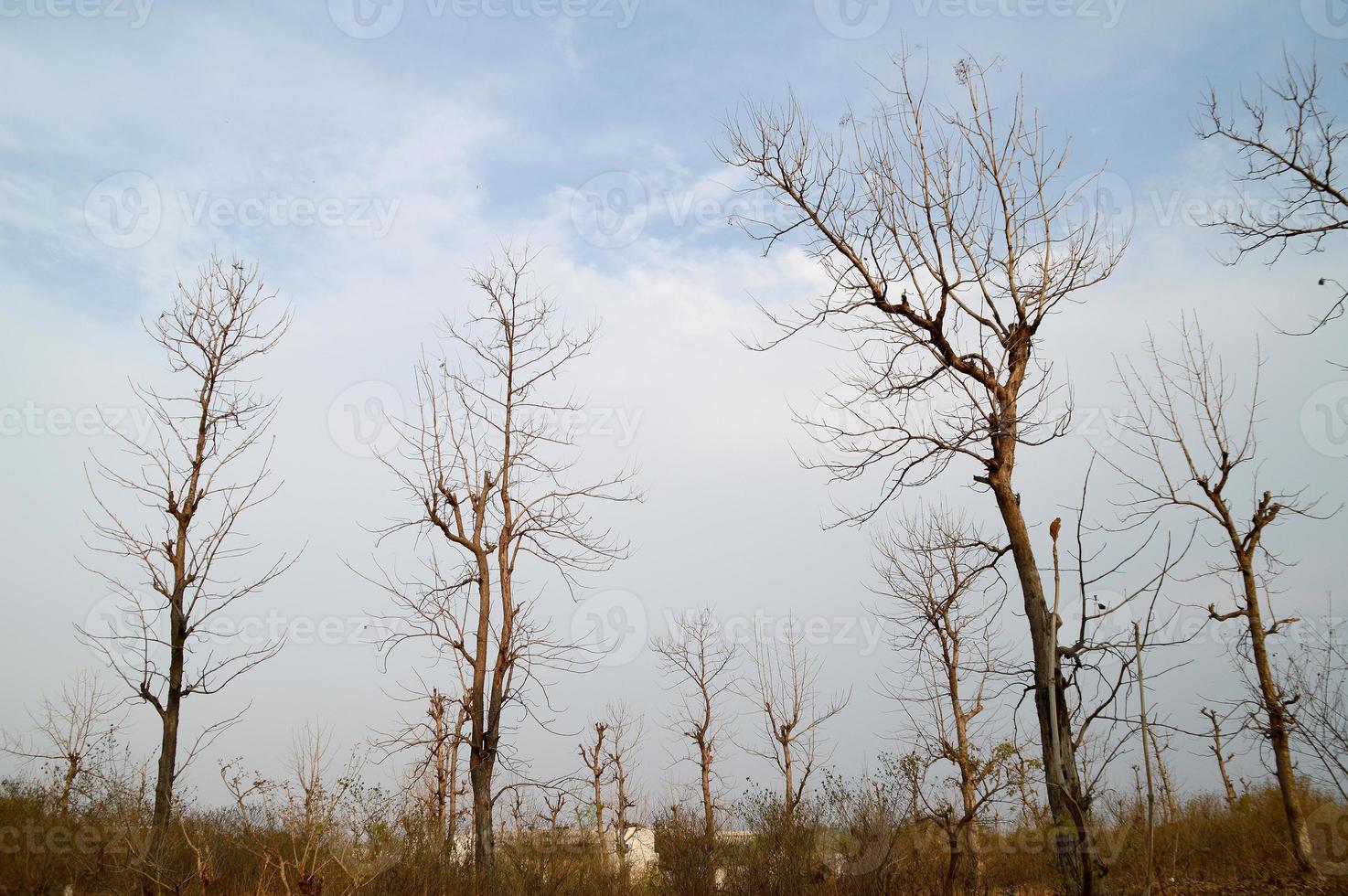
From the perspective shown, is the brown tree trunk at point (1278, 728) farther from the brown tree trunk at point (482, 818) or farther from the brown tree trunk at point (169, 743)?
the brown tree trunk at point (169, 743)

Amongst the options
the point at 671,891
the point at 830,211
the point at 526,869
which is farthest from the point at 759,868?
the point at 830,211

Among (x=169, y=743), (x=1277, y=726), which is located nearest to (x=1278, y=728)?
(x=1277, y=726)

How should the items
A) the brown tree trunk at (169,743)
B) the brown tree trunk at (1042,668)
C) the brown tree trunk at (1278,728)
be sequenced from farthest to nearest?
the brown tree trunk at (1278,728), the brown tree trunk at (169,743), the brown tree trunk at (1042,668)

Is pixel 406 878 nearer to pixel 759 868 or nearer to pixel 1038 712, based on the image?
pixel 759 868

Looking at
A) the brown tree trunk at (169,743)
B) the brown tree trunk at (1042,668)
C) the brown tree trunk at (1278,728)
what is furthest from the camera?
the brown tree trunk at (1278,728)

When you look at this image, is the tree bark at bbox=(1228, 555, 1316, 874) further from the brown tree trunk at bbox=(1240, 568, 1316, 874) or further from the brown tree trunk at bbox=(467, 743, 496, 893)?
the brown tree trunk at bbox=(467, 743, 496, 893)

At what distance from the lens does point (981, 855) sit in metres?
15.9

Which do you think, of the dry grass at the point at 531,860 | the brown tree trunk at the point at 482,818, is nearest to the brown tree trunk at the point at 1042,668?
the dry grass at the point at 531,860

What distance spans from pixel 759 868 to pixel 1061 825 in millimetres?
7576

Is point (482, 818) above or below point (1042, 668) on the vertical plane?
below

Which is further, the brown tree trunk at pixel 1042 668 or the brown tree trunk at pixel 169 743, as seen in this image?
the brown tree trunk at pixel 169 743

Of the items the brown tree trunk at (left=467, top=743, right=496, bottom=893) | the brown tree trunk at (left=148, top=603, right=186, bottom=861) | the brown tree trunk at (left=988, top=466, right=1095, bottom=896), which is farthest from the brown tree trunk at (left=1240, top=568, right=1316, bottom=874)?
the brown tree trunk at (left=148, top=603, right=186, bottom=861)

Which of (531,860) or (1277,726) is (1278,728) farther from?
(531,860)

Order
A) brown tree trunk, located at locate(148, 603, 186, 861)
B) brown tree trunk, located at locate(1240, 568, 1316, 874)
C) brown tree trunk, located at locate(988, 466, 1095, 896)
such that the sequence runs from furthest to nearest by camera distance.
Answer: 1. brown tree trunk, located at locate(1240, 568, 1316, 874)
2. brown tree trunk, located at locate(148, 603, 186, 861)
3. brown tree trunk, located at locate(988, 466, 1095, 896)
